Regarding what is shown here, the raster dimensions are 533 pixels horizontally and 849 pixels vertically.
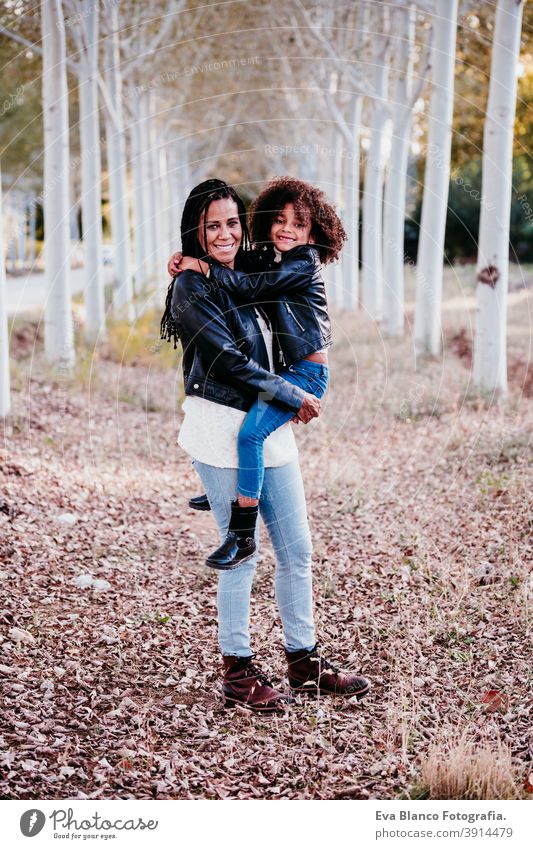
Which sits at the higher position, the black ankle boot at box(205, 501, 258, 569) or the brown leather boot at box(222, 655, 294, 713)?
the black ankle boot at box(205, 501, 258, 569)

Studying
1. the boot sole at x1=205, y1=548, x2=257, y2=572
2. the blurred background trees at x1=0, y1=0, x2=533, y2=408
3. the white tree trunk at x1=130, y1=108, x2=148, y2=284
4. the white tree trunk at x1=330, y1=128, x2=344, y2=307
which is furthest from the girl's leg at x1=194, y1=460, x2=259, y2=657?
the white tree trunk at x1=330, y1=128, x2=344, y2=307

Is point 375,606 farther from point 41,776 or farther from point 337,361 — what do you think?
point 337,361

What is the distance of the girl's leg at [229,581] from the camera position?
171 inches

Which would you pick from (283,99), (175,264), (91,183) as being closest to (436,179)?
(91,183)

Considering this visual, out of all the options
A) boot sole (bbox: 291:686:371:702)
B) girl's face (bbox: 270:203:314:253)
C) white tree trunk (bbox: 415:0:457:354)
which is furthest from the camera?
white tree trunk (bbox: 415:0:457:354)

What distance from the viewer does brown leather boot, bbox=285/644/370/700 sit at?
186 inches

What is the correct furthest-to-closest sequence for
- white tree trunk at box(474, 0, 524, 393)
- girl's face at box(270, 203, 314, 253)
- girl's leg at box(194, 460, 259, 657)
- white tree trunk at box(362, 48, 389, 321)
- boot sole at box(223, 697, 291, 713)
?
white tree trunk at box(362, 48, 389, 321) → white tree trunk at box(474, 0, 524, 393) → boot sole at box(223, 697, 291, 713) → girl's face at box(270, 203, 314, 253) → girl's leg at box(194, 460, 259, 657)

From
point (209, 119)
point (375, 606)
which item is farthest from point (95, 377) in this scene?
point (209, 119)

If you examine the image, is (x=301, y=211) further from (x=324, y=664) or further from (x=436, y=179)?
(x=436, y=179)

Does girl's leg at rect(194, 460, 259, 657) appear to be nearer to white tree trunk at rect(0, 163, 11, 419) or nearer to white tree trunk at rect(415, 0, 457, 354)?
white tree trunk at rect(0, 163, 11, 419)

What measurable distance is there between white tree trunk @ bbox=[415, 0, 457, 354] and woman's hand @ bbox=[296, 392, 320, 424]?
9.45m

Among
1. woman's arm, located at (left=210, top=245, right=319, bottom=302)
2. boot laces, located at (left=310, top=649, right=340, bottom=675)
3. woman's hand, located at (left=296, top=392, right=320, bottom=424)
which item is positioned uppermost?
woman's arm, located at (left=210, top=245, right=319, bottom=302)

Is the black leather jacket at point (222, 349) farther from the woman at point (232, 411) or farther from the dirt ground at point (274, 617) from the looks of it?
the dirt ground at point (274, 617)

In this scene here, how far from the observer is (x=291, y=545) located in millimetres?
4469
